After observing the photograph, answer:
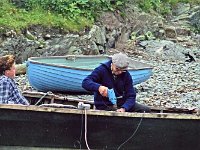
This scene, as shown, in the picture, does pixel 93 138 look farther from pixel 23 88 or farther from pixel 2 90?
pixel 23 88

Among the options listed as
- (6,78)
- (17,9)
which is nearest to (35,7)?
(17,9)

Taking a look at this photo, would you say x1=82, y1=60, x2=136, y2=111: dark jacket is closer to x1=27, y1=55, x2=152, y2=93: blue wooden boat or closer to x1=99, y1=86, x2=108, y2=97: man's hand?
x1=99, y1=86, x2=108, y2=97: man's hand

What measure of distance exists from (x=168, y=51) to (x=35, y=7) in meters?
Result: 6.10

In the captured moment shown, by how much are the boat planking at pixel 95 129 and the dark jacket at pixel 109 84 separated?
0.36 m

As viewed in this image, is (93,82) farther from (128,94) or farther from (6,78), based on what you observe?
(6,78)

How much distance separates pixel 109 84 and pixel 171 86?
8589mm

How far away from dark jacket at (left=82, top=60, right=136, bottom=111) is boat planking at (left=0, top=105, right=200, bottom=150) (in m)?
0.36

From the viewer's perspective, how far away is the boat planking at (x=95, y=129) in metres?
8.27

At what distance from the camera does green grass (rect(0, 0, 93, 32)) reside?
2116 cm

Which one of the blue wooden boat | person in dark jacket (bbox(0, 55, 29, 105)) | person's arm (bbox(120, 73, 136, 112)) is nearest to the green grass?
the blue wooden boat

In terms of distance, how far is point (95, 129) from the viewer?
852 cm

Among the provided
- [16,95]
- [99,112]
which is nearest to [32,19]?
[16,95]

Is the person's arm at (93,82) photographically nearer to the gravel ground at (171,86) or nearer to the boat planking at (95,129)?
the boat planking at (95,129)

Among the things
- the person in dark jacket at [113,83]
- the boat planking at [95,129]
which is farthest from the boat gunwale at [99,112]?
the person in dark jacket at [113,83]
